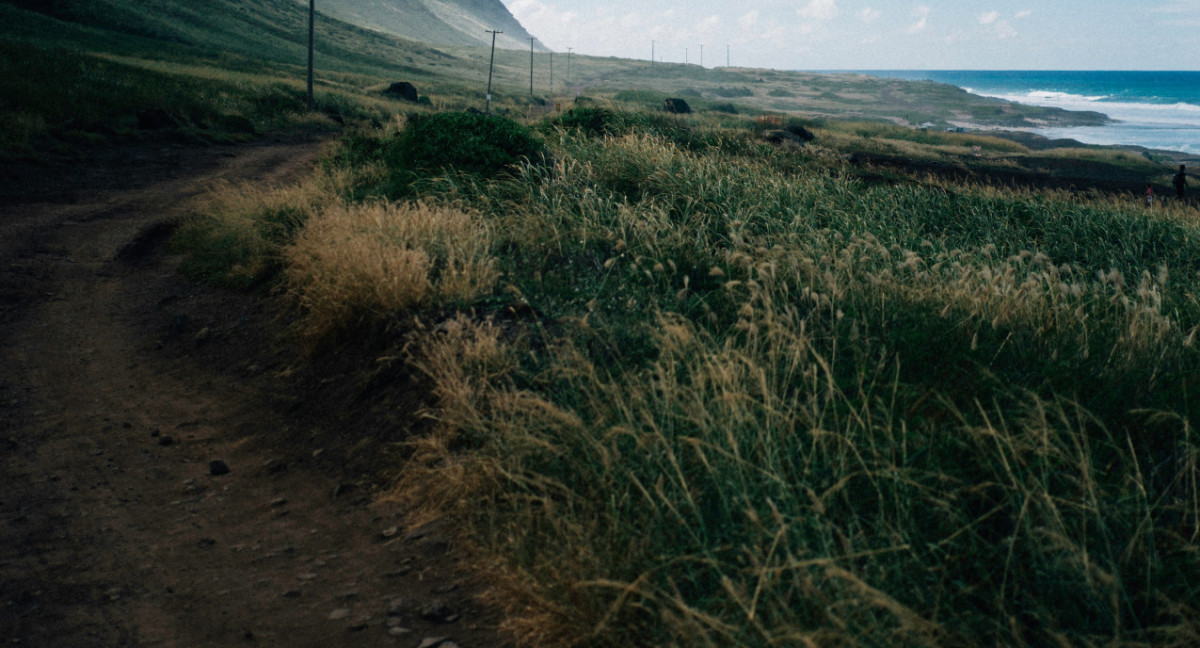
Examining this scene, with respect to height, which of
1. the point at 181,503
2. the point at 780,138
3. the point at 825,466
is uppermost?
the point at 780,138

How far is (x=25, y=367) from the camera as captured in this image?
5938 millimetres

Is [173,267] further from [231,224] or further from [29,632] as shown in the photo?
[29,632]

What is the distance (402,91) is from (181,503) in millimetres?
48415

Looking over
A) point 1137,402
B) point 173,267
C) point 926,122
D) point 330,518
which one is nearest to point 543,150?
point 173,267

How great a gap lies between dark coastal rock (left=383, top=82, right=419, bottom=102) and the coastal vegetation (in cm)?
4090

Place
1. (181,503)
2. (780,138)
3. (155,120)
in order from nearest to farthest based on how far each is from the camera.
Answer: (181,503) → (155,120) → (780,138)

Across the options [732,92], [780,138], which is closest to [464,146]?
[780,138]

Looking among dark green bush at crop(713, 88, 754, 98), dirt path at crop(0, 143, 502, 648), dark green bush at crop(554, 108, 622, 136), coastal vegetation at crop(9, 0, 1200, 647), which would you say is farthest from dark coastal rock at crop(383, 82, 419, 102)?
dark green bush at crop(713, 88, 754, 98)

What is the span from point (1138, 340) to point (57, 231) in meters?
12.5

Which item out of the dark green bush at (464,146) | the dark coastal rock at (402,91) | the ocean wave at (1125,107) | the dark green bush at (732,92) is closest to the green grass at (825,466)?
the dark green bush at (464,146)

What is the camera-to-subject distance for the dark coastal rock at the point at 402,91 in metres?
47.9

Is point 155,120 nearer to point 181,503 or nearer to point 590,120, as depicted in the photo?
point 590,120

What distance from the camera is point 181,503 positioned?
13.7ft

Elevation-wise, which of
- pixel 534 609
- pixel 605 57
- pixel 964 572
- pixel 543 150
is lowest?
pixel 534 609
